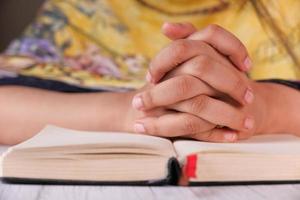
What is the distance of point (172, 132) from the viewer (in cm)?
61

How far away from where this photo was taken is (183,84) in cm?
60

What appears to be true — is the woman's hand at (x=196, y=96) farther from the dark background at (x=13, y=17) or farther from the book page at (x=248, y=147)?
the dark background at (x=13, y=17)

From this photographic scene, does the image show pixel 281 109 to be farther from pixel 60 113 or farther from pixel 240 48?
pixel 60 113

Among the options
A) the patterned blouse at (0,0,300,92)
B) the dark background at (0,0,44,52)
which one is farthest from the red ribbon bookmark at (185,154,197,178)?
the dark background at (0,0,44,52)

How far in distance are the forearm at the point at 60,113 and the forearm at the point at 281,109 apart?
204 millimetres

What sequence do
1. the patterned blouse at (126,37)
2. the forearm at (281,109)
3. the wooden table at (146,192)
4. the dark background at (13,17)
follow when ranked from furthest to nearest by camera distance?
the dark background at (13,17), the patterned blouse at (126,37), the forearm at (281,109), the wooden table at (146,192)

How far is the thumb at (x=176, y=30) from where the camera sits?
26.0 inches

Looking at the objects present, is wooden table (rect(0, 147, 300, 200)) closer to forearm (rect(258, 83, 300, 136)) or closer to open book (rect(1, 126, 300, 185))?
open book (rect(1, 126, 300, 185))

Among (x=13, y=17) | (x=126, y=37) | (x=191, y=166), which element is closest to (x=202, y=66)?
(x=191, y=166)

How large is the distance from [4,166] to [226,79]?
0.28m

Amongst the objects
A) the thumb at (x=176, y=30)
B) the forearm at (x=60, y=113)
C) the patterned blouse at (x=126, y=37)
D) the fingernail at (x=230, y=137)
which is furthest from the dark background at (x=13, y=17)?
the fingernail at (x=230, y=137)

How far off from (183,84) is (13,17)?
162cm

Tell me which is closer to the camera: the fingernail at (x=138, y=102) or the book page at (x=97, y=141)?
the book page at (x=97, y=141)

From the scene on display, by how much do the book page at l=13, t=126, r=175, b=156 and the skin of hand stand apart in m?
0.05
